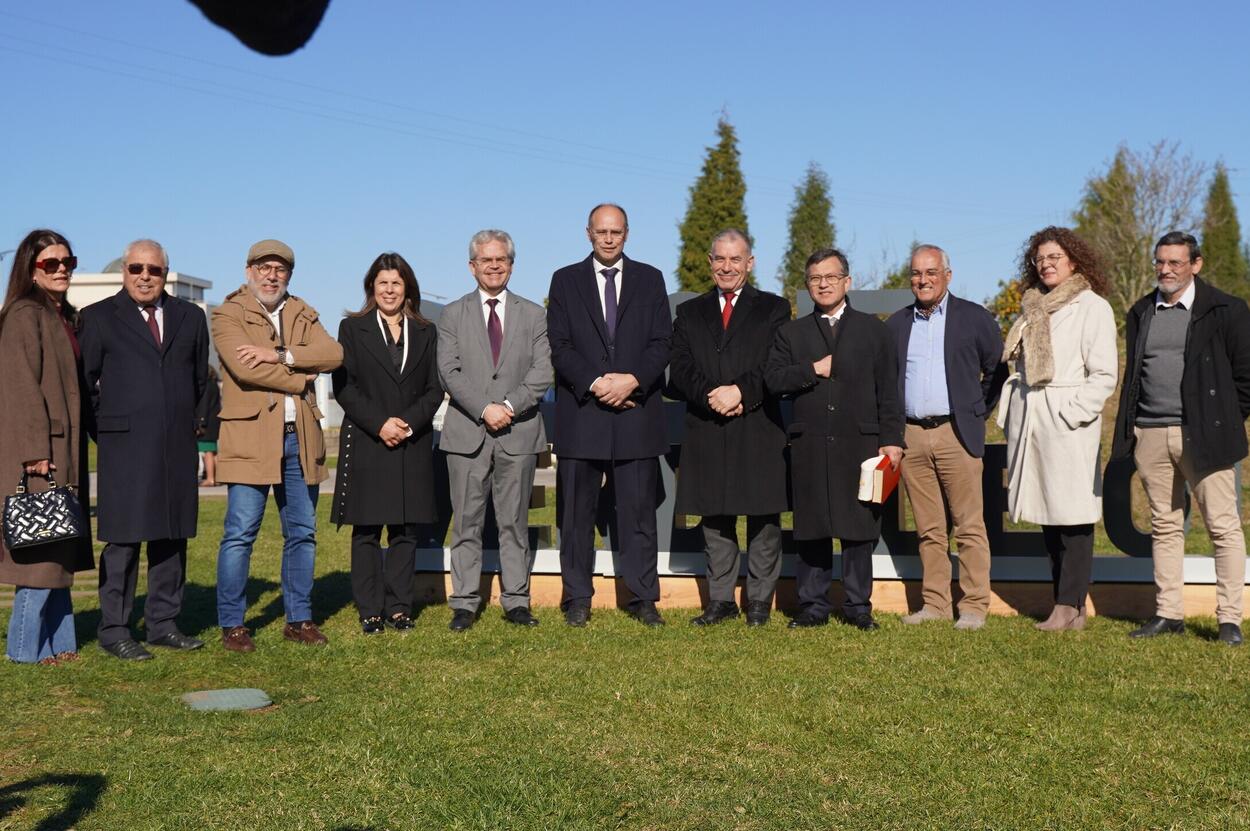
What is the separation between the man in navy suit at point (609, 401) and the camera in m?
6.88

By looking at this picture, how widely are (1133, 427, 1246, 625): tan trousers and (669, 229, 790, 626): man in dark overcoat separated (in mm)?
1934

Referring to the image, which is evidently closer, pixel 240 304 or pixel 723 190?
pixel 240 304

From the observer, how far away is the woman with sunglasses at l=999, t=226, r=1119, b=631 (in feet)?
21.7

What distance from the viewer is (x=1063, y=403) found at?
6.66 metres

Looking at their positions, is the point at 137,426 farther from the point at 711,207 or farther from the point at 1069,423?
the point at 711,207

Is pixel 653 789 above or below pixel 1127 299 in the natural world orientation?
below

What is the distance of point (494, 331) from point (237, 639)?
7.09 ft

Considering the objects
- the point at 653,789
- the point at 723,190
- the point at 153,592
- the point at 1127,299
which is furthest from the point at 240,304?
the point at 723,190

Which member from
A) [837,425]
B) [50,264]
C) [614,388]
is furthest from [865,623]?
[50,264]

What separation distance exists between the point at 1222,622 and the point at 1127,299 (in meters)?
24.6

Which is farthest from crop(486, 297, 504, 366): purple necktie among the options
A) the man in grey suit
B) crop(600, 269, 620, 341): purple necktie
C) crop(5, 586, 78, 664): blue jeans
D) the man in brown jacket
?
crop(5, 586, 78, 664): blue jeans

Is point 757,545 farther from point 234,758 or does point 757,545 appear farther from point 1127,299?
point 1127,299

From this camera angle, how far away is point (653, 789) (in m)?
4.05

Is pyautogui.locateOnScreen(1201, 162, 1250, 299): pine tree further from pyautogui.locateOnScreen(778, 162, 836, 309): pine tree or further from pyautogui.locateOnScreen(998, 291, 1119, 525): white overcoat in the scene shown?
pyautogui.locateOnScreen(998, 291, 1119, 525): white overcoat
